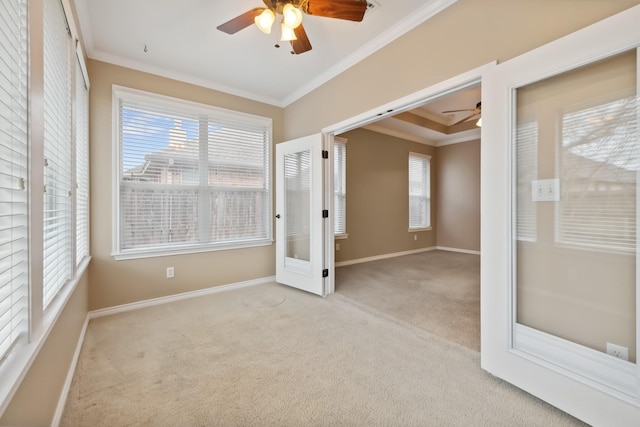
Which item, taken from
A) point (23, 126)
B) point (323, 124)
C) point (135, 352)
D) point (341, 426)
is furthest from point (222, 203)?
point (341, 426)

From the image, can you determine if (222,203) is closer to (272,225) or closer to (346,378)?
(272,225)

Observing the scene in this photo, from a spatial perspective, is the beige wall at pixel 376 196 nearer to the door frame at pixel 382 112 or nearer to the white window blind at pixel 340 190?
the white window blind at pixel 340 190

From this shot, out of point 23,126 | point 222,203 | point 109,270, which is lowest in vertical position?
point 109,270

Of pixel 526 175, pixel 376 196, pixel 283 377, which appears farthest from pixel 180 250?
pixel 376 196

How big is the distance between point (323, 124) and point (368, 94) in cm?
76

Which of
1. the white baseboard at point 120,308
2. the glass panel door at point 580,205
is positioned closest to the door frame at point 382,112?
the glass panel door at point 580,205

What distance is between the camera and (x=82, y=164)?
2.48 metres

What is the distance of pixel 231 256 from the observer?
3625 millimetres

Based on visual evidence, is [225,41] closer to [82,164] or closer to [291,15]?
[291,15]

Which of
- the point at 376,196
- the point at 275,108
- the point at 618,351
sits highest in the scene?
the point at 275,108

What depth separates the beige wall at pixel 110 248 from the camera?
2752mm

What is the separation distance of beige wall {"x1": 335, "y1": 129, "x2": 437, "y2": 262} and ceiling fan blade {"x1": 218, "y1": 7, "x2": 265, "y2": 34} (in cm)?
315

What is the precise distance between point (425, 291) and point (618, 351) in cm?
213

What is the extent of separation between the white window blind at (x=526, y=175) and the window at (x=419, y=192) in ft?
14.9
